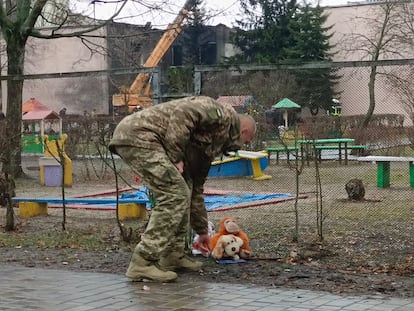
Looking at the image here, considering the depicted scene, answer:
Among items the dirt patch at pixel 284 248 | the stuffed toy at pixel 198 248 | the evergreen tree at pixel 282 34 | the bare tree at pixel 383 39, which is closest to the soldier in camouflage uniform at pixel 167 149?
the dirt patch at pixel 284 248

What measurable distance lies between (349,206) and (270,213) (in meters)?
1.57

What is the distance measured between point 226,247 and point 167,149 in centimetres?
126

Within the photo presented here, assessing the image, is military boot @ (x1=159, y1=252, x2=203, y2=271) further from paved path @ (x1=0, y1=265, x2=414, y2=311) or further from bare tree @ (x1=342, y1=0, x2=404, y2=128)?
bare tree @ (x1=342, y1=0, x2=404, y2=128)

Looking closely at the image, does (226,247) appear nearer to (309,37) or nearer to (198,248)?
(198,248)

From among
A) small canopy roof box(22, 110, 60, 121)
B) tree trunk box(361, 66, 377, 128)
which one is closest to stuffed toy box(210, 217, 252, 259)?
tree trunk box(361, 66, 377, 128)

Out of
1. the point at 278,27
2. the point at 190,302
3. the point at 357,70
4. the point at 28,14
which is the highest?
the point at 278,27

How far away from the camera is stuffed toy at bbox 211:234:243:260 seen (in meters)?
7.08

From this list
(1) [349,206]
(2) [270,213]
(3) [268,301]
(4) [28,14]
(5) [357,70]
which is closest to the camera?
(3) [268,301]

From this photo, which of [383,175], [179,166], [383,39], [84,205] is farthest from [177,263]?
[383,39]

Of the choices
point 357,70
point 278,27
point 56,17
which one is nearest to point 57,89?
point 56,17

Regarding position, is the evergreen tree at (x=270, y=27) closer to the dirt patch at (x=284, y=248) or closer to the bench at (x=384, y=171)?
the bench at (x=384, y=171)

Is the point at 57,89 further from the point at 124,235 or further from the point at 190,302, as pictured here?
the point at 190,302

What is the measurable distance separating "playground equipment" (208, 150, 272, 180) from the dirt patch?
15.8 feet

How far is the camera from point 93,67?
38938 mm
